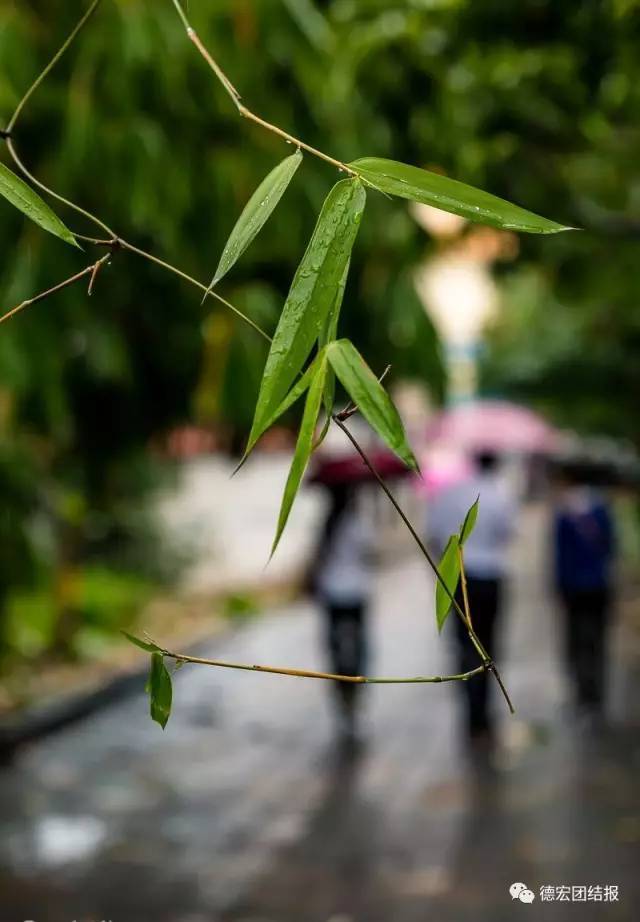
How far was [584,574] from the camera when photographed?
10.0 metres

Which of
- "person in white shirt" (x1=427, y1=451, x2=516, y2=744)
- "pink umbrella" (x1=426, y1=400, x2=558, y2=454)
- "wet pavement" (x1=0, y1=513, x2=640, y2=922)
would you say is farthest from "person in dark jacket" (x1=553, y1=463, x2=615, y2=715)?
"pink umbrella" (x1=426, y1=400, x2=558, y2=454)

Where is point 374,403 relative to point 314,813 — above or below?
below

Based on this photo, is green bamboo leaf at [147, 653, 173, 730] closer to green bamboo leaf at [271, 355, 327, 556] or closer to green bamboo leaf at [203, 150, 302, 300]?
green bamboo leaf at [271, 355, 327, 556]

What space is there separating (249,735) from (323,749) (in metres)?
0.78

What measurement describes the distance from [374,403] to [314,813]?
5.78 m

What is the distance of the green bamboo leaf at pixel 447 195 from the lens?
184 centimetres

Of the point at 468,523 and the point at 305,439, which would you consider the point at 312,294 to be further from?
the point at 468,523

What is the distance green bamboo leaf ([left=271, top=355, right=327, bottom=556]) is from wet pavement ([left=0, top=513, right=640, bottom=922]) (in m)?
4.03

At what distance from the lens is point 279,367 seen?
1.82m

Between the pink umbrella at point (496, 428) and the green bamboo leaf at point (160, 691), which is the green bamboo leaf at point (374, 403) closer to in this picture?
the green bamboo leaf at point (160, 691)

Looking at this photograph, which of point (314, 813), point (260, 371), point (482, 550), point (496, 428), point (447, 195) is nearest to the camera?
point (447, 195)

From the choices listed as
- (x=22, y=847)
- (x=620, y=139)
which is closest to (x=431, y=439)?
(x=620, y=139)

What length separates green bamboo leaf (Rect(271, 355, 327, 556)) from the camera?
1.77 meters

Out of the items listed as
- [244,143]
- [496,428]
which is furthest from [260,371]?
[496,428]
